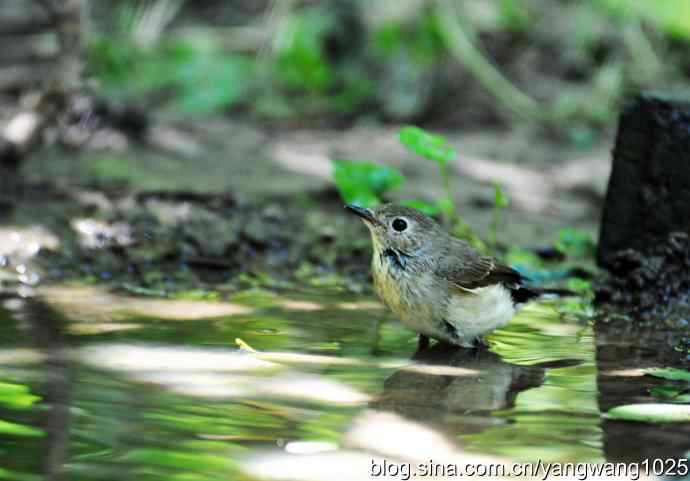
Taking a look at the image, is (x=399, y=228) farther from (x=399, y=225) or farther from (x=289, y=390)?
(x=289, y=390)

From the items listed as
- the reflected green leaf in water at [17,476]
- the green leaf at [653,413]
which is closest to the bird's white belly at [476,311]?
the green leaf at [653,413]

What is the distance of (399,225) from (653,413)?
176cm

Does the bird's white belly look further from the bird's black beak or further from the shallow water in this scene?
the bird's black beak

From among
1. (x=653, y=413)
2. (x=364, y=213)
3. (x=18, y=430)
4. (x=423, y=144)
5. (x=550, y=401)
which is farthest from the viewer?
(x=423, y=144)

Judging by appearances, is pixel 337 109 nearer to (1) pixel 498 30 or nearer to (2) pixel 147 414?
(1) pixel 498 30

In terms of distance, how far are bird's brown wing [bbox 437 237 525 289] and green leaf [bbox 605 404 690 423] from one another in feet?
4.26

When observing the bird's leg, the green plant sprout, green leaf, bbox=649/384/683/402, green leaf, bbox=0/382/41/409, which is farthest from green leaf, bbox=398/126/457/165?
green leaf, bbox=0/382/41/409

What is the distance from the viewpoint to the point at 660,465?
3080 mm

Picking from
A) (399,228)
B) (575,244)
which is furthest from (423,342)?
(575,244)

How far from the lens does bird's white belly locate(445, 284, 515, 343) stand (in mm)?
4691

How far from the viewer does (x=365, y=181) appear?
6668mm

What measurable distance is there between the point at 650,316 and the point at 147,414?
309 cm

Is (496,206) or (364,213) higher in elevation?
(364,213)

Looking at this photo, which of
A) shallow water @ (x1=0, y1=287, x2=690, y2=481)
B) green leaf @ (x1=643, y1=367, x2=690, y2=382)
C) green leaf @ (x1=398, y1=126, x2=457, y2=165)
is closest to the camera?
shallow water @ (x1=0, y1=287, x2=690, y2=481)
